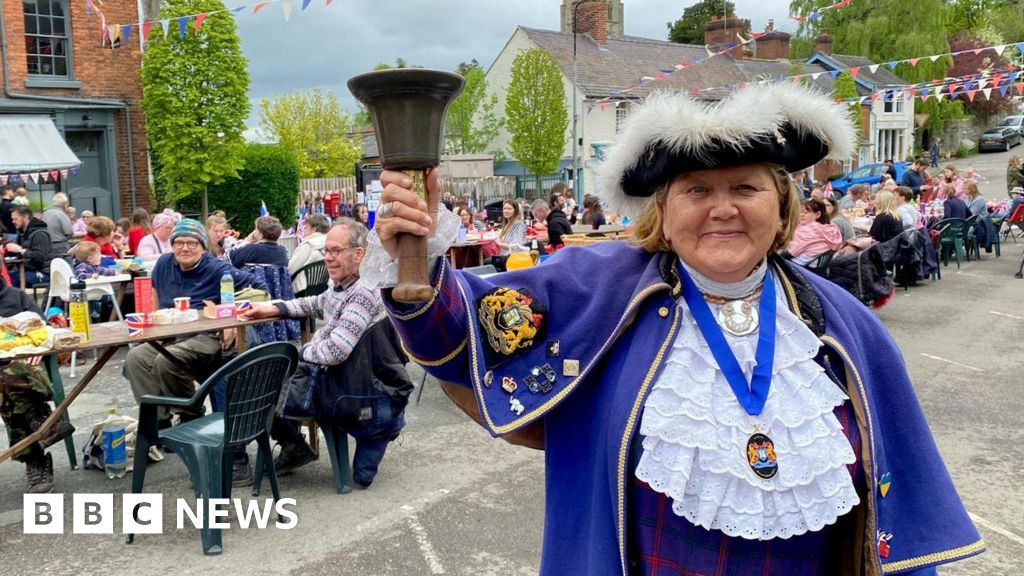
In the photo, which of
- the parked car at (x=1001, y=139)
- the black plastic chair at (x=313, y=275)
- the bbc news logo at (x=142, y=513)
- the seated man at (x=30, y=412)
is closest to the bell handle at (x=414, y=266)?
the bbc news logo at (x=142, y=513)

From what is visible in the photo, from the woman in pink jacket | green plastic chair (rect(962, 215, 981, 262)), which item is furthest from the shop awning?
green plastic chair (rect(962, 215, 981, 262))

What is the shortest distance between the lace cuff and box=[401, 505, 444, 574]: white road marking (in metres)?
2.53

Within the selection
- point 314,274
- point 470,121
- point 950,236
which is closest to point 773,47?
point 470,121

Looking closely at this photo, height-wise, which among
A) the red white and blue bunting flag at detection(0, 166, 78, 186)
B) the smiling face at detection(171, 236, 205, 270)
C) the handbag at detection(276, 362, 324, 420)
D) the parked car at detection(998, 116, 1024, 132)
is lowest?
the handbag at detection(276, 362, 324, 420)

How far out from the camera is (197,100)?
17094mm

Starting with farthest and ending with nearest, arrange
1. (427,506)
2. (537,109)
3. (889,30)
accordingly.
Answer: (889,30), (537,109), (427,506)

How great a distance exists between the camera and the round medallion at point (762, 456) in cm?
180

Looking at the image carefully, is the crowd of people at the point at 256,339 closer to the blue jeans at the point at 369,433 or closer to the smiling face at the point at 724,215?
the blue jeans at the point at 369,433

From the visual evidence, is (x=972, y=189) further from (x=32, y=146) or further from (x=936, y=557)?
(x=32, y=146)

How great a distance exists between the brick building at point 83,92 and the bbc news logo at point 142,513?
48.9 ft

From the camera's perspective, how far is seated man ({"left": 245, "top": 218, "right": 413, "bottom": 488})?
470 cm

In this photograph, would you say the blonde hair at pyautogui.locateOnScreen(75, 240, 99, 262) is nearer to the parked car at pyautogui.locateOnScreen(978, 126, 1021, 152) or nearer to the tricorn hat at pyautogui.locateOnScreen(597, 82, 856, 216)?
the tricorn hat at pyautogui.locateOnScreen(597, 82, 856, 216)

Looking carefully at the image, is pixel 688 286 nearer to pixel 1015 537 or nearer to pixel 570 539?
pixel 570 539

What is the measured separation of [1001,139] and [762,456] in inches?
1992
